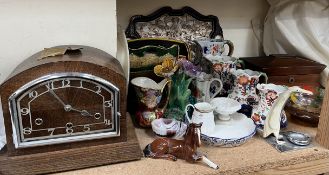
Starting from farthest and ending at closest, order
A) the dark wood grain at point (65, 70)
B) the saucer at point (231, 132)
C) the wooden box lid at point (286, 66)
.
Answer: the wooden box lid at point (286, 66) < the saucer at point (231, 132) < the dark wood grain at point (65, 70)

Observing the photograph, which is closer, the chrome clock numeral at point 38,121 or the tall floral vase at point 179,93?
the chrome clock numeral at point 38,121

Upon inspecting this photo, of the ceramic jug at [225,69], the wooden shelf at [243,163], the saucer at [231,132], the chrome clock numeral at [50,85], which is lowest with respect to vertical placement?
the wooden shelf at [243,163]

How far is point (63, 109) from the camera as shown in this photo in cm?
69

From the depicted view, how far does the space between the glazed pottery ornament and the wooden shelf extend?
0.18 feet

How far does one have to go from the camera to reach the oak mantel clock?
0.66 m

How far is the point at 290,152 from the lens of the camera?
831 millimetres

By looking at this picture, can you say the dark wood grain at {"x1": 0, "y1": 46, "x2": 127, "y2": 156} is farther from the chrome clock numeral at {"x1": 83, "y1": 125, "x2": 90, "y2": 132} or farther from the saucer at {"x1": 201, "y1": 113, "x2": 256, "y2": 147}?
the saucer at {"x1": 201, "y1": 113, "x2": 256, "y2": 147}

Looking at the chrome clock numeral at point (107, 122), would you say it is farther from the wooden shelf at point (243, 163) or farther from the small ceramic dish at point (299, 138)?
the small ceramic dish at point (299, 138)

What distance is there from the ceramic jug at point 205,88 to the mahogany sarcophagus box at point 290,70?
0.21 m

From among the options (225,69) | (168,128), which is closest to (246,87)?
(225,69)

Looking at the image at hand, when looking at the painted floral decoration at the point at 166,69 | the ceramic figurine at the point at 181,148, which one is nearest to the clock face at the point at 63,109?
the ceramic figurine at the point at 181,148

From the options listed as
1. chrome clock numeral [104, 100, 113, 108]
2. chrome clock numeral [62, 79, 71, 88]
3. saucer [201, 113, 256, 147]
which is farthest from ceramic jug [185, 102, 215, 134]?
chrome clock numeral [62, 79, 71, 88]

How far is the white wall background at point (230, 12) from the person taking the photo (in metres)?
1.15

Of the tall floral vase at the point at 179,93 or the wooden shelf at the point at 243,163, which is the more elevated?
the tall floral vase at the point at 179,93
